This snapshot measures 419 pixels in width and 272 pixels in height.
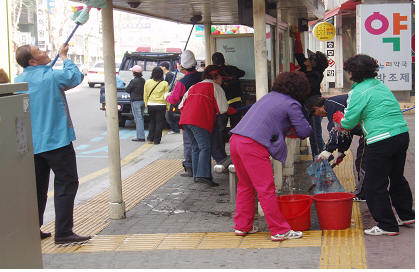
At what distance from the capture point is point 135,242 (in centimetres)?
591

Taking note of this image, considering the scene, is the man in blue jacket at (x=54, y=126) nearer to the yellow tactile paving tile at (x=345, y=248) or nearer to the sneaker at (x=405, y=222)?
the yellow tactile paving tile at (x=345, y=248)

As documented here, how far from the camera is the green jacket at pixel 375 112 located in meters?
5.47

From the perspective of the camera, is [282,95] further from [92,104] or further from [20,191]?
[92,104]

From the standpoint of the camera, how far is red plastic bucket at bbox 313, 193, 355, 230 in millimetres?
5781

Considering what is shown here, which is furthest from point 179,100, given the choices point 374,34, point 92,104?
point 92,104

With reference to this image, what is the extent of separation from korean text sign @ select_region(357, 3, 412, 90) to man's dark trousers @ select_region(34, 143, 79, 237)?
13.3 m

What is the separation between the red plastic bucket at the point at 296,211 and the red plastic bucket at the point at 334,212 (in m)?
0.13

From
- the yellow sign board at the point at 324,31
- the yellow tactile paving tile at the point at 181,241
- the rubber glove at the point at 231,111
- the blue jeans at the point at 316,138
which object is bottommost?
the yellow tactile paving tile at the point at 181,241

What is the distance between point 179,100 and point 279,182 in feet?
7.60

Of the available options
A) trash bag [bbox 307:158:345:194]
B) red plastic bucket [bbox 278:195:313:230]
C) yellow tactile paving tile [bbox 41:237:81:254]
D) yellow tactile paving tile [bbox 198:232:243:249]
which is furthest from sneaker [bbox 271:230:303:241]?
yellow tactile paving tile [bbox 41:237:81:254]

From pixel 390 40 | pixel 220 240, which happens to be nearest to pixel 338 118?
pixel 220 240

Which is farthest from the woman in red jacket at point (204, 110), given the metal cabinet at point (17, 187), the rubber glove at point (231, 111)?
the metal cabinet at point (17, 187)

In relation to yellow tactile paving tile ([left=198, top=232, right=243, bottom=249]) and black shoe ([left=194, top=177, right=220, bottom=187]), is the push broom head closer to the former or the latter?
yellow tactile paving tile ([left=198, top=232, right=243, bottom=249])

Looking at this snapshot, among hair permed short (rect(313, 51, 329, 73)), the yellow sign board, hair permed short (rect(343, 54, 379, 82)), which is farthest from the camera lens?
the yellow sign board
